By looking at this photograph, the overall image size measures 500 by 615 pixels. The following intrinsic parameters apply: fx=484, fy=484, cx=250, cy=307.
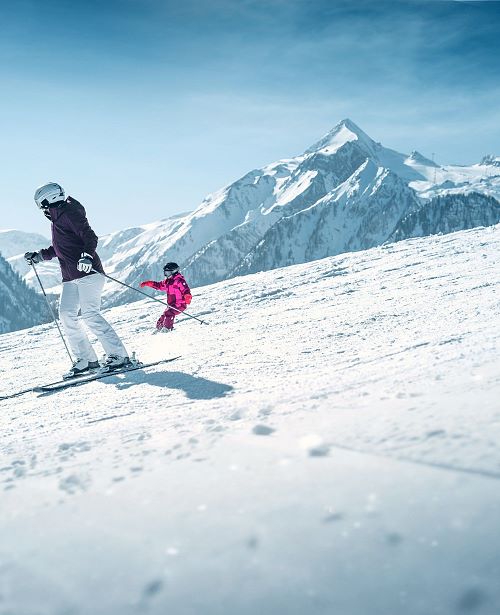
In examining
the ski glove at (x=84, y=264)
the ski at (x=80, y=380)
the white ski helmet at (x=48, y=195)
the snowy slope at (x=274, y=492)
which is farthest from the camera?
the white ski helmet at (x=48, y=195)

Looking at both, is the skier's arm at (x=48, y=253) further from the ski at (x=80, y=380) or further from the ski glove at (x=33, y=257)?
the ski at (x=80, y=380)

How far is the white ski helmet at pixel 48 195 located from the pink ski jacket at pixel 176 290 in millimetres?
3513

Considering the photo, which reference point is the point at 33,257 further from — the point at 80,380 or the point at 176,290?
the point at 176,290

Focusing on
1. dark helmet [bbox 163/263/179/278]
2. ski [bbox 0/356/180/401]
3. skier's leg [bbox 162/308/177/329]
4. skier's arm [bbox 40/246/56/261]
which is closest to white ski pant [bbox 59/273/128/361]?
ski [bbox 0/356/180/401]

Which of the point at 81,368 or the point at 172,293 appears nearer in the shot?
the point at 81,368

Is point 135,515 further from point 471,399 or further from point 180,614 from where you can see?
point 471,399

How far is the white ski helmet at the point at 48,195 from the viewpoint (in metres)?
6.04

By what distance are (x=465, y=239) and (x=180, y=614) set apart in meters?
14.0

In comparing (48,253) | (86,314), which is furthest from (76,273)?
(48,253)

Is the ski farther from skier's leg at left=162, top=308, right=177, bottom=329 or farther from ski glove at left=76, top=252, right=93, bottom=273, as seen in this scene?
skier's leg at left=162, top=308, right=177, bottom=329

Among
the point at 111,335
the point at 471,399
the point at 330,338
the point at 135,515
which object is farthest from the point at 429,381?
the point at 111,335

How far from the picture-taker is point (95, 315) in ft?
20.2

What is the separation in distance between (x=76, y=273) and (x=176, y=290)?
11.9 ft

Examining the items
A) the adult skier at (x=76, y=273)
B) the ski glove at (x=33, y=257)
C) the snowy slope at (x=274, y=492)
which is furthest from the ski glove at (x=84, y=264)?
the snowy slope at (x=274, y=492)
